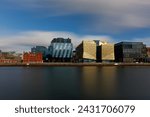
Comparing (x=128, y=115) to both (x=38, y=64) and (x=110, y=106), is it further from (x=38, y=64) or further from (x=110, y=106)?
(x=38, y=64)

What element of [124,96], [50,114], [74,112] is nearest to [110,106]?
[74,112]

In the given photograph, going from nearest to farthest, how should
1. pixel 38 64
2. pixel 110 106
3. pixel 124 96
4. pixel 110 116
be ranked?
1. pixel 110 116
2. pixel 110 106
3. pixel 124 96
4. pixel 38 64

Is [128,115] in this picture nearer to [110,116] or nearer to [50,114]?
[110,116]

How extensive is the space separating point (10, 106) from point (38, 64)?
18436cm

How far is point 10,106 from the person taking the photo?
1473 cm

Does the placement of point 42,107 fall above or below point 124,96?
above

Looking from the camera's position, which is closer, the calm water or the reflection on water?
the calm water

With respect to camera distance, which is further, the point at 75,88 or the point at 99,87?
the point at 99,87

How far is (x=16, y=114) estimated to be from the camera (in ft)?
44.2

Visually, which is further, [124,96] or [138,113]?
[124,96]

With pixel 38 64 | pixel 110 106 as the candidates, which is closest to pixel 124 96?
pixel 110 106

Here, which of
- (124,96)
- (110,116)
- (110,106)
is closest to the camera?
(110,116)

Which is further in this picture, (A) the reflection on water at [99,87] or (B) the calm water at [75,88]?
(A) the reflection on water at [99,87]

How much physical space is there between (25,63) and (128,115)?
7447 inches
